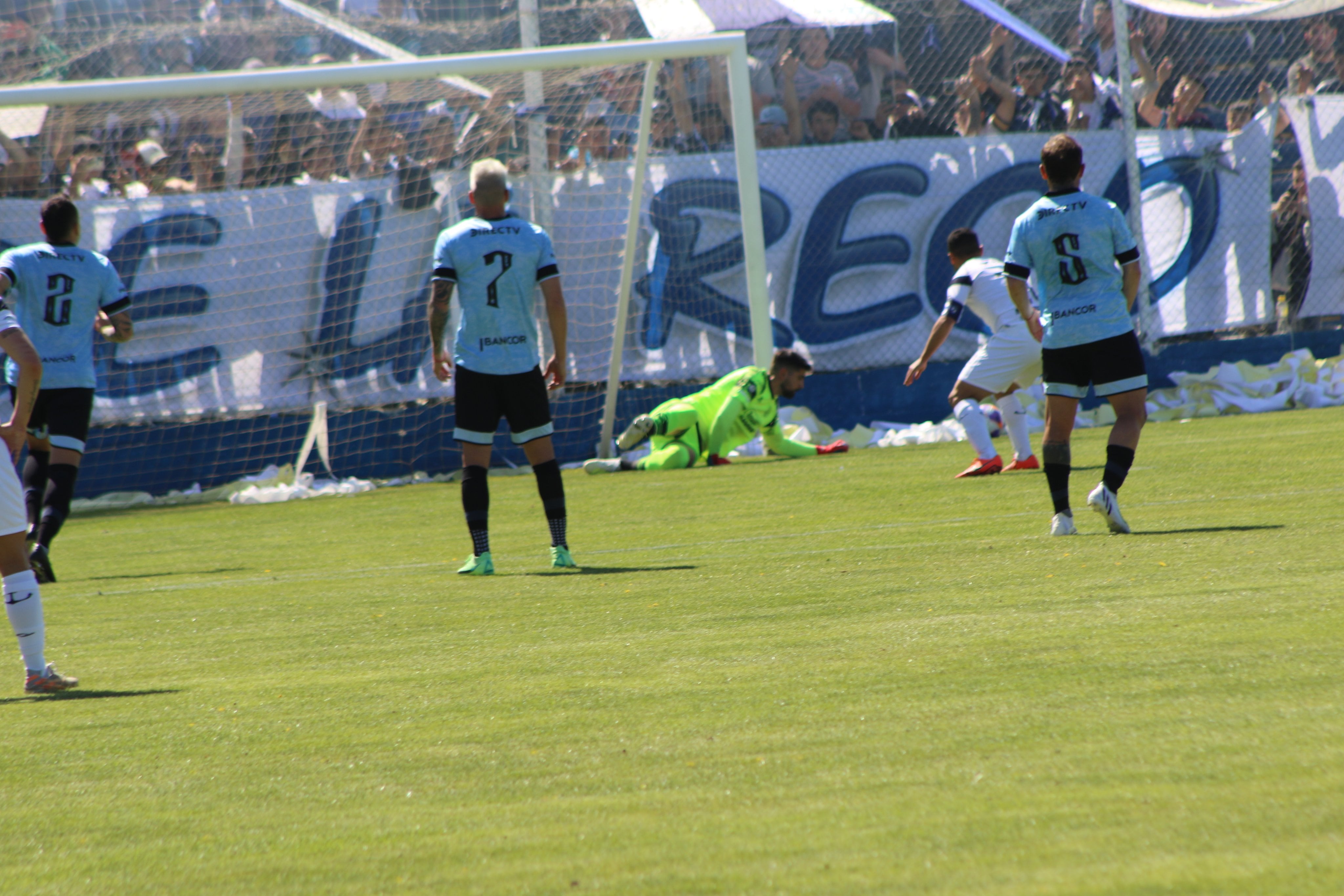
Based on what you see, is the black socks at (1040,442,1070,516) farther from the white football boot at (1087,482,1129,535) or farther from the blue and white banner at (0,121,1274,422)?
the blue and white banner at (0,121,1274,422)

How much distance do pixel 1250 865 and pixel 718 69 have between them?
13.9 meters

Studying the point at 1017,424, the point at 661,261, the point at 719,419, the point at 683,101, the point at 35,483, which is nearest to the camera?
the point at 35,483

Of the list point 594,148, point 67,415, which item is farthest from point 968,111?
point 67,415

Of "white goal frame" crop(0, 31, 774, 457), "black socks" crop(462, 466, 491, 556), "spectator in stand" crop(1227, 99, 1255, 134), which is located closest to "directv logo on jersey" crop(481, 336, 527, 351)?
"black socks" crop(462, 466, 491, 556)

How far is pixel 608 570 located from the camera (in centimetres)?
661

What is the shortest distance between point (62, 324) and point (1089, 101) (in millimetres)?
11584

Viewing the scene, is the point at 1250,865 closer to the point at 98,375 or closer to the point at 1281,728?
the point at 1281,728

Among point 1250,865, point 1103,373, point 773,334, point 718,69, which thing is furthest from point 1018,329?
point 1250,865

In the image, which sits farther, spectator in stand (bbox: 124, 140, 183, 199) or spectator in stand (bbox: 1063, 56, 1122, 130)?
spectator in stand (bbox: 1063, 56, 1122, 130)

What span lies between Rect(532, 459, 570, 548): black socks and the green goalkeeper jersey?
525 centimetres

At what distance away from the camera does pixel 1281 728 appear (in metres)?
2.99

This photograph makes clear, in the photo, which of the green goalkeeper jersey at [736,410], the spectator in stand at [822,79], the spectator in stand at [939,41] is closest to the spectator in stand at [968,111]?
the spectator in stand at [939,41]

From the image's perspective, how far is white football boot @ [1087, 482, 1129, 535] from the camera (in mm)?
6254

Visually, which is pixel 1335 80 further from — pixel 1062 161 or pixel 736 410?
pixel 1062 161
